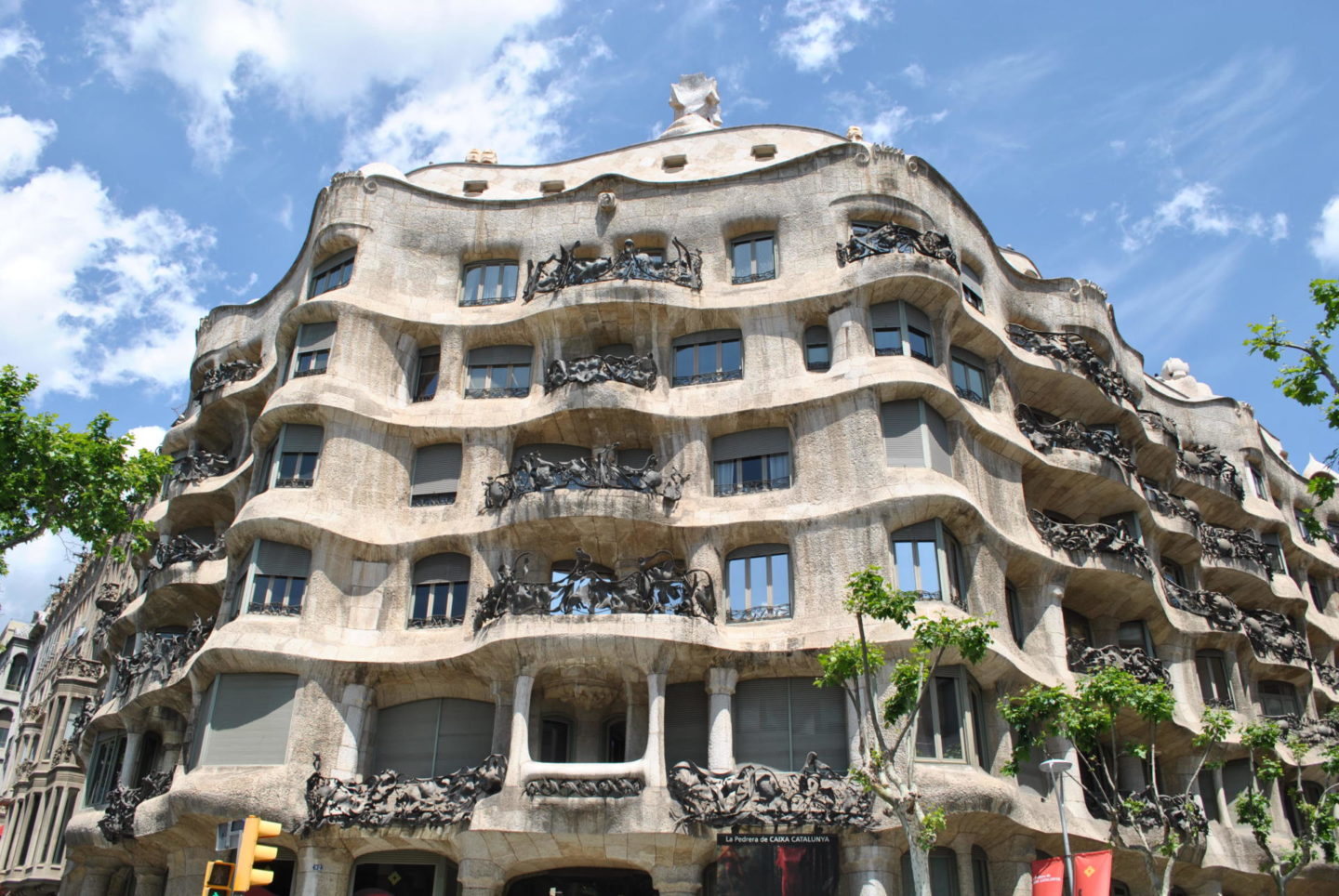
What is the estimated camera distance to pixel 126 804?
98.5ft

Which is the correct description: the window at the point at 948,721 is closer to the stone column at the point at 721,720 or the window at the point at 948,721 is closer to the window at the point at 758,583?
the window at the point at 758,583

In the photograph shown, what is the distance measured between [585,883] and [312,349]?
16.6 m

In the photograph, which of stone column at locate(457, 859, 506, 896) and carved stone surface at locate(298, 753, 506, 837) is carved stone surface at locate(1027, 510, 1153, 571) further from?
stone column at locate(457, 859, 506, 896)

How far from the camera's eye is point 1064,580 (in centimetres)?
3102

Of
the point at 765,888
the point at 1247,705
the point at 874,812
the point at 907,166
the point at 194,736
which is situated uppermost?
the point at 907,166

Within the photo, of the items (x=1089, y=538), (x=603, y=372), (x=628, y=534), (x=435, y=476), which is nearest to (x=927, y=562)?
(x=1089, y=538)

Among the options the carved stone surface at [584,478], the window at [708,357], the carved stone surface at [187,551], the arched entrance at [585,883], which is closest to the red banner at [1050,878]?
the arched entrance at [585,883]

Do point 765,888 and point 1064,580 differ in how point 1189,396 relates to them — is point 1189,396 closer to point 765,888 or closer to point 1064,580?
point 1064,580

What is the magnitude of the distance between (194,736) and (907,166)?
978 inches

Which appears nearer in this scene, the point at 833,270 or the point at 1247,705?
the point at 833,270

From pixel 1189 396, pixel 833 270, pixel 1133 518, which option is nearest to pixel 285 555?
pixel 833 270

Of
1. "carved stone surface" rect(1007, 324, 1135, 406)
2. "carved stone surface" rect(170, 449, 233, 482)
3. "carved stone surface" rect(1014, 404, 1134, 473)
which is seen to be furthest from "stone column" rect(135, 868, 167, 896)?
"carved stone surface" rect(1007, 324, 1135, 406)

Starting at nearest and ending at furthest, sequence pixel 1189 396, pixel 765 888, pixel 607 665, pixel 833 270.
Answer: pixel 765 888, pixel 607 665, pixel 833 270, pixel 1189 396

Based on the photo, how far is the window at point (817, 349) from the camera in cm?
3111
